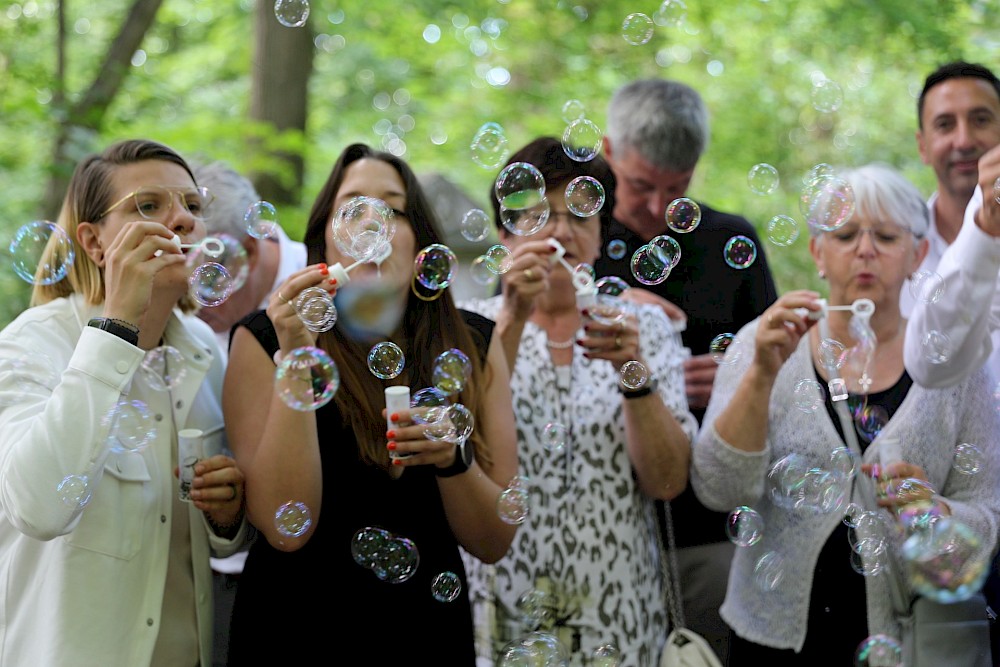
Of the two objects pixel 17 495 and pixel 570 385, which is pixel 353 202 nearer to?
pixel 570 385

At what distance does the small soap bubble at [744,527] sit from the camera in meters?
2.86

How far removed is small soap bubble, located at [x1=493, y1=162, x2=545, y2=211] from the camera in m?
3.14

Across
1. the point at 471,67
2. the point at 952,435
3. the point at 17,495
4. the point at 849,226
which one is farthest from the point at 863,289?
the point at 471,67

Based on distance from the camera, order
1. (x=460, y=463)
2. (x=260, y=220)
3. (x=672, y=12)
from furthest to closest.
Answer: (x=672, y=12) → (x=260, y=220) → (x=460, y=463)

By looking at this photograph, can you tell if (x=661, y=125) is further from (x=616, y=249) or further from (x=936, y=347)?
(x=936, y=347)

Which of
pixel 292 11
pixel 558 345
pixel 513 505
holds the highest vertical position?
pixel 292 11

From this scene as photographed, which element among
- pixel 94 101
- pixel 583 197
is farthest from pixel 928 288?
pixel 94 101

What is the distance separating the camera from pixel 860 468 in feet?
9.19

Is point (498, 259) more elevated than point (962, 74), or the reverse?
point (962, 74)

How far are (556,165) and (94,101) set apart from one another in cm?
407

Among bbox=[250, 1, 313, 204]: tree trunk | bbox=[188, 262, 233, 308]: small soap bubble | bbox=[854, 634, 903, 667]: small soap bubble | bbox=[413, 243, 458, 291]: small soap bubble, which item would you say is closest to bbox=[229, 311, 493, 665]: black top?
bbox=[188, 262, 233, 308]: small soap bubble

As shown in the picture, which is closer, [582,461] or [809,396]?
[809,396]

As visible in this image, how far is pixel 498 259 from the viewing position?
3.12 meters

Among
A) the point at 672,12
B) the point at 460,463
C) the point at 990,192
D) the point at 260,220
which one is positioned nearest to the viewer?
the point at 460,463
